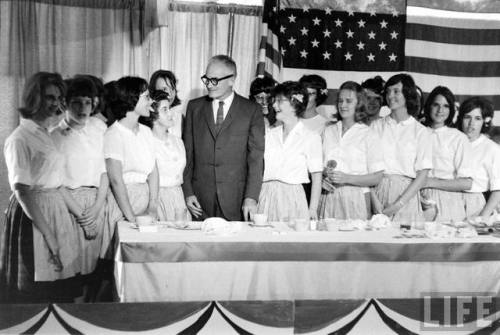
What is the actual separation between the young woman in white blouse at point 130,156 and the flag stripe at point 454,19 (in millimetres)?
2580

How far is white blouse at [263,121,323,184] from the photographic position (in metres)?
5.59

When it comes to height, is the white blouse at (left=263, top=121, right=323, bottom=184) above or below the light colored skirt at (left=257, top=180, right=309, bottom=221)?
above

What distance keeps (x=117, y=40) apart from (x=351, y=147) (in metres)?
1.95

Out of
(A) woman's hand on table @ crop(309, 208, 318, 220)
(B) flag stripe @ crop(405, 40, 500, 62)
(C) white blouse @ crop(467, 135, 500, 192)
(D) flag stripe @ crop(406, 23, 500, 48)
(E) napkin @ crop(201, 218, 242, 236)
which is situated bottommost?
(A) woman's hand on table @ crop(309, 208, 318, 220)

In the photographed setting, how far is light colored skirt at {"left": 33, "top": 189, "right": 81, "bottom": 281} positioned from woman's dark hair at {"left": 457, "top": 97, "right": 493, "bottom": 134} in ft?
10.8

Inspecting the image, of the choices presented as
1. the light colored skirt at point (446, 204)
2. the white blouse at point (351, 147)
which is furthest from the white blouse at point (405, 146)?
the light colored skirt at point (446, 204)

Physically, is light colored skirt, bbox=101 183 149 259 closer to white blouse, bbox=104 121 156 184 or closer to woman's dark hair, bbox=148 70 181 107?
white blouse, bbox=104 121 156 184

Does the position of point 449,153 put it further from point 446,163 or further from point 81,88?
point 81,88

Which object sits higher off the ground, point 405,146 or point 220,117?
point 220,117

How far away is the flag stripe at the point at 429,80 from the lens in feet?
20.6

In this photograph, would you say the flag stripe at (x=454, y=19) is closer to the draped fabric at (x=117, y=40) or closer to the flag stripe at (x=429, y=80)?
the flag stripe at (x=429, y=80)

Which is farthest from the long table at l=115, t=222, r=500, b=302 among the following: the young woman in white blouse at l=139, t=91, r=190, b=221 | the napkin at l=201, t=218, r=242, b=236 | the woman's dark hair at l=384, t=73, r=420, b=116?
the woman's dark hair at l=384, t=73, r=420, b=116

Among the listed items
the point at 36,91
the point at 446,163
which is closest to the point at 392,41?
the point at 446,163

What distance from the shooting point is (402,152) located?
5.95 metres
